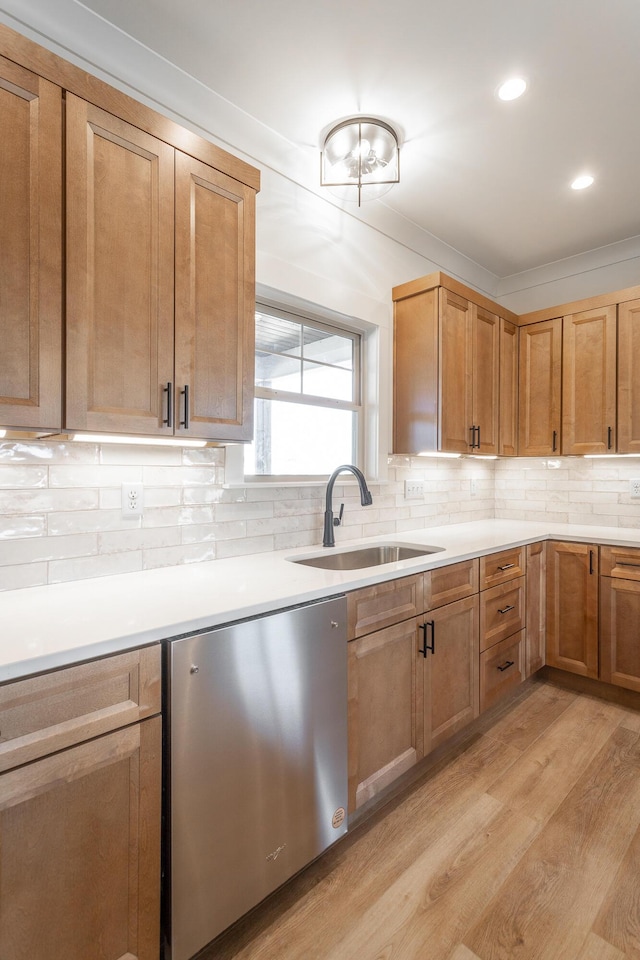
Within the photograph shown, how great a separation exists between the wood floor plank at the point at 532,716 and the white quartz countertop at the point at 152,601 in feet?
3.11

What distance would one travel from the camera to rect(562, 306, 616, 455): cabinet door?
2914mm

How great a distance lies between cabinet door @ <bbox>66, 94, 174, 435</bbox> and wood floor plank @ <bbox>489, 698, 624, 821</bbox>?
199 cm

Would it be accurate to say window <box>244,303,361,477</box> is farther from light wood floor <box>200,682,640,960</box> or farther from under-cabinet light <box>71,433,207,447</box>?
light wood floor <box>200,682,640,960</box>

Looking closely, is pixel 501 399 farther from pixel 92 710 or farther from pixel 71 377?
pixel 92 710

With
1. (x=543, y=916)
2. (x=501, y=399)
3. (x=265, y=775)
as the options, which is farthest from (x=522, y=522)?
(x=265, y=775)

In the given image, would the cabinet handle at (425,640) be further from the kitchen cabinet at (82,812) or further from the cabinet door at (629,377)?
the cabinet door at (629,377)

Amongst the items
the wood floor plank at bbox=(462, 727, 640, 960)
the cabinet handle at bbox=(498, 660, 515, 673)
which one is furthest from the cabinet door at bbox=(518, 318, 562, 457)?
the wood floor plank at bbox=(462, 727, 640, 960)

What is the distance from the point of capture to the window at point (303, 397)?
232 cm

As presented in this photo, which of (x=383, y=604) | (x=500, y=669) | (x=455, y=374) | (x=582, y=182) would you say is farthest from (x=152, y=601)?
(x=582, y=182)

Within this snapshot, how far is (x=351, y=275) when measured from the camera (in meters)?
2.59

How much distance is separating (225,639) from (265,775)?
0.44 m

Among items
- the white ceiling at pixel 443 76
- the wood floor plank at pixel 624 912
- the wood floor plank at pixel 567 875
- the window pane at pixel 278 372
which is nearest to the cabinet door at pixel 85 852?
the wood floor plank at pixel 567 875

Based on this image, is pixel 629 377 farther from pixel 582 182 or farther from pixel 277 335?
pixel 277 335

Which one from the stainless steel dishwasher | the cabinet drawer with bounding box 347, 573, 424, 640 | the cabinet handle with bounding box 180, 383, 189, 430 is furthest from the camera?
the cabinet drawer with bounding box 347, 573, 424, 640
